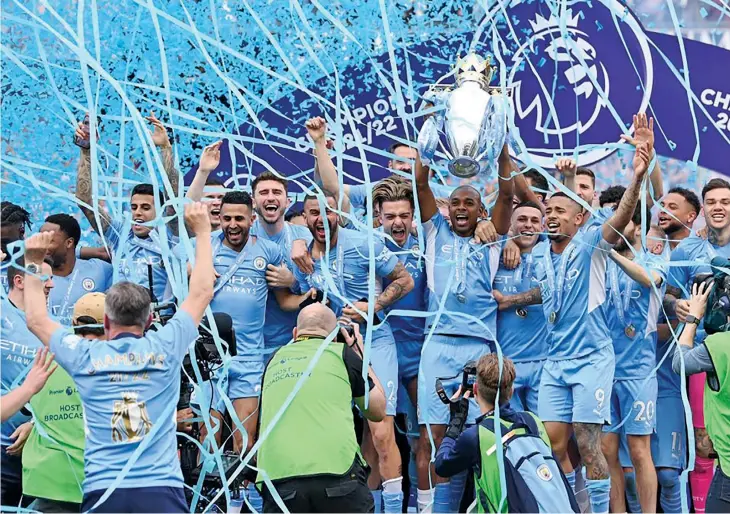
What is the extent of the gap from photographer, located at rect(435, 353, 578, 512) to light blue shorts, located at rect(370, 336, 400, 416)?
1765 mm

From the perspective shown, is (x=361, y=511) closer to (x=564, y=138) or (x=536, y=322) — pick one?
(x=536, y=322)

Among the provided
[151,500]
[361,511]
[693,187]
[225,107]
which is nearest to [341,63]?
[225,107]

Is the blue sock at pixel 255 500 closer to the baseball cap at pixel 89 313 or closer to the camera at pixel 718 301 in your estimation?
the baseball cap at pixel 89 313

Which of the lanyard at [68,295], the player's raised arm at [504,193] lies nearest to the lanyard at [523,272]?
the player's raised arm at [504,193]

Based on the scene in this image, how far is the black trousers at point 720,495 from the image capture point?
574 cm

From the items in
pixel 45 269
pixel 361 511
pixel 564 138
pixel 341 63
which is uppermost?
pixel 341 63

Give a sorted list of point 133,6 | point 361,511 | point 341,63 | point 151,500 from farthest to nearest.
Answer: point 341,63
point 133,6
point 361,511
point 151,500

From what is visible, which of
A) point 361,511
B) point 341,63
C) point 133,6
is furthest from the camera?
point 341,63

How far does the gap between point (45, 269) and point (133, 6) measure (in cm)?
232

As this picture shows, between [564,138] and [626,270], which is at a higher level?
[564,138]

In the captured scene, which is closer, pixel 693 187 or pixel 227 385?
pixel 227 385

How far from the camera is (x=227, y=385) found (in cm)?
760

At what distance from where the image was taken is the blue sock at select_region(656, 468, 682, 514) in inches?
298

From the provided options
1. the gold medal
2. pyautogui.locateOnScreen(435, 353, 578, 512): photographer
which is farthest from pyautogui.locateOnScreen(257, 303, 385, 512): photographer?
the gold medal
